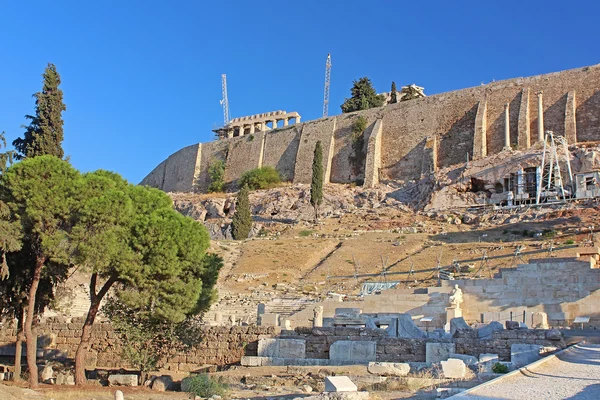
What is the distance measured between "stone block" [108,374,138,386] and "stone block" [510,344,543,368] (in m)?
6.81

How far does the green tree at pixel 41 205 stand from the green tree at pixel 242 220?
92.4 ft

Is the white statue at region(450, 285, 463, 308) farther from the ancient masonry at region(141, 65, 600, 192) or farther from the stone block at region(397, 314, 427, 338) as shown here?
the ancient masonry at region(141, 65, 600, 192)

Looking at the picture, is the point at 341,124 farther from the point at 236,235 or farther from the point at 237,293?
the point at 237,293

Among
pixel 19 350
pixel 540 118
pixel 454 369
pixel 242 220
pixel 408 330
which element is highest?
pixel 540 118

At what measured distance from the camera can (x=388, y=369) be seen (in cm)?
1061

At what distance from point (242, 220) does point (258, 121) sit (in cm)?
2991

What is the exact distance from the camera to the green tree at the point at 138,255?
12867mm

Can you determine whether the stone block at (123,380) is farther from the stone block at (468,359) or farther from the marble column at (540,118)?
the marble column at (540,118)

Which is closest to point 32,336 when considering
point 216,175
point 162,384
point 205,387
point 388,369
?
point 162,384

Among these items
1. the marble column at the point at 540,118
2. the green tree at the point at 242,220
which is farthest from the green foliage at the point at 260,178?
the marble column at the point at 540,118

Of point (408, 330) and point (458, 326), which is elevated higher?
point (458, 326)

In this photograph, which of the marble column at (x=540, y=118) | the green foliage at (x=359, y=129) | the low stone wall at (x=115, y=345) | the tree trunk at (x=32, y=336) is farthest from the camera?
the green foliage at (x=359, y=129)

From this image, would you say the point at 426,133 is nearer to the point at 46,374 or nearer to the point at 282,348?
the point at 282,348

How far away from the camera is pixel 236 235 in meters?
41.5
